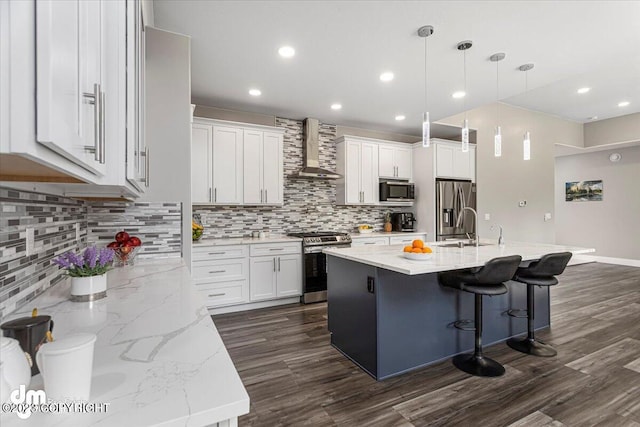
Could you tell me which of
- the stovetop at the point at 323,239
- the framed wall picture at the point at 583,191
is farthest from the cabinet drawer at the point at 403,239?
the framed wall picture at the point at 583,191

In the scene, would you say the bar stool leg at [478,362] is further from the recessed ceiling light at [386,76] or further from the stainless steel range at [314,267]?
the recessed ceiling light at [386,76]

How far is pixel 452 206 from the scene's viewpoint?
5199 mm

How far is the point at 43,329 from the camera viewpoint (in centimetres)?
73

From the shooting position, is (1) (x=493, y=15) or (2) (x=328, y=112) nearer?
(1) (x=493, y=15)

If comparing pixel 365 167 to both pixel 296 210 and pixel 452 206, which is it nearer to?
pixel 296 210

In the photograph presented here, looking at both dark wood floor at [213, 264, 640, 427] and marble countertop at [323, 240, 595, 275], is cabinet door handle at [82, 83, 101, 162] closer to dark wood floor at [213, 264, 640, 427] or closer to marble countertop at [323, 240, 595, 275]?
marble countertop at [323, 240, 595, 275]

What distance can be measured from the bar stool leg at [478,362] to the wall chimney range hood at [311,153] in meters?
2.87

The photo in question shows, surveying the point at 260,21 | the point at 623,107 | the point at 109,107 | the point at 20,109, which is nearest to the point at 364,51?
the point at 260,21

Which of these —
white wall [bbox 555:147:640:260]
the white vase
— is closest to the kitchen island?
the white vase

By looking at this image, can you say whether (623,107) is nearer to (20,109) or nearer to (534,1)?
(534,1)

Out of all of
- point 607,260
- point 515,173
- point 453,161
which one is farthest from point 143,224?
point 607,260

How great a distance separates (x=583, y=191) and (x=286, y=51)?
27.5ft

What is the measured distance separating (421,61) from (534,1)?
1.03 metres

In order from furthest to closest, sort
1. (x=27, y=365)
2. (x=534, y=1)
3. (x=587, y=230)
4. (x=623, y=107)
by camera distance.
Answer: (x=587, y=230)
(x=623, y=107)
(x=534, y=1)
(x=27, y=365)
